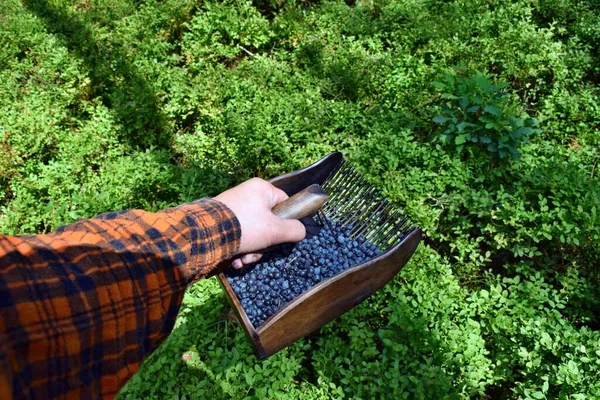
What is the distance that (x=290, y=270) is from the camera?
2.51 meters

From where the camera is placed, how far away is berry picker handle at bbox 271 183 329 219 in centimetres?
222

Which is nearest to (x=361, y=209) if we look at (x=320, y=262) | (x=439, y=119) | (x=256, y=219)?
(x=320, y=262)

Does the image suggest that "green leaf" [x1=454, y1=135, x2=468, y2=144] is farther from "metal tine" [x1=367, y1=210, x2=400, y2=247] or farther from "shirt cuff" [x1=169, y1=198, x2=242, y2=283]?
"shirt cuff" [x1=169, y1=198, x2=242, y2=283]

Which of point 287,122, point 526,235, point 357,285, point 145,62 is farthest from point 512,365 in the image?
point 145,62

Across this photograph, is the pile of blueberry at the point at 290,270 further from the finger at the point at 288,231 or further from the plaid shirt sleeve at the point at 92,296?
the plaid shirt sleeve at the point at 92,296

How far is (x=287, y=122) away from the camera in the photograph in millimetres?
4004

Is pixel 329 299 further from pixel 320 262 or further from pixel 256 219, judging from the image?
pixel 256 219

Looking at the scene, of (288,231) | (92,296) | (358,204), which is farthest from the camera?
(358,204)

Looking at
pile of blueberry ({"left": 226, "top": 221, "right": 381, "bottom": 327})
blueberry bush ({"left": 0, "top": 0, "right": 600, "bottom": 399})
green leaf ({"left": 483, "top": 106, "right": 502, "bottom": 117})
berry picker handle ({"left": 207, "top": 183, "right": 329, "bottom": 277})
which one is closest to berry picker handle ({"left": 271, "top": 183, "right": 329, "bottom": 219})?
berry picker handle ({"left": 207, "top": 183, "right": 329, "bottom": 277})

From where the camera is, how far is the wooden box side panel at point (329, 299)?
7.19 ft

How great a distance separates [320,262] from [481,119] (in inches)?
78.9

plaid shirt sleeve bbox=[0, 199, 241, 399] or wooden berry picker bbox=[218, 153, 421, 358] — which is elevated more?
plaid shirt sleeve bbox=[0, 199, 241, 399]

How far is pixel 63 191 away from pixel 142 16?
2324 mm

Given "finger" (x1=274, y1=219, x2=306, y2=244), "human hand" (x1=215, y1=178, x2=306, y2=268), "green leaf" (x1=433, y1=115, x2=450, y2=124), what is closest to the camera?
"human hand" (x1=215, y1=178, x2=306, y2=268)
